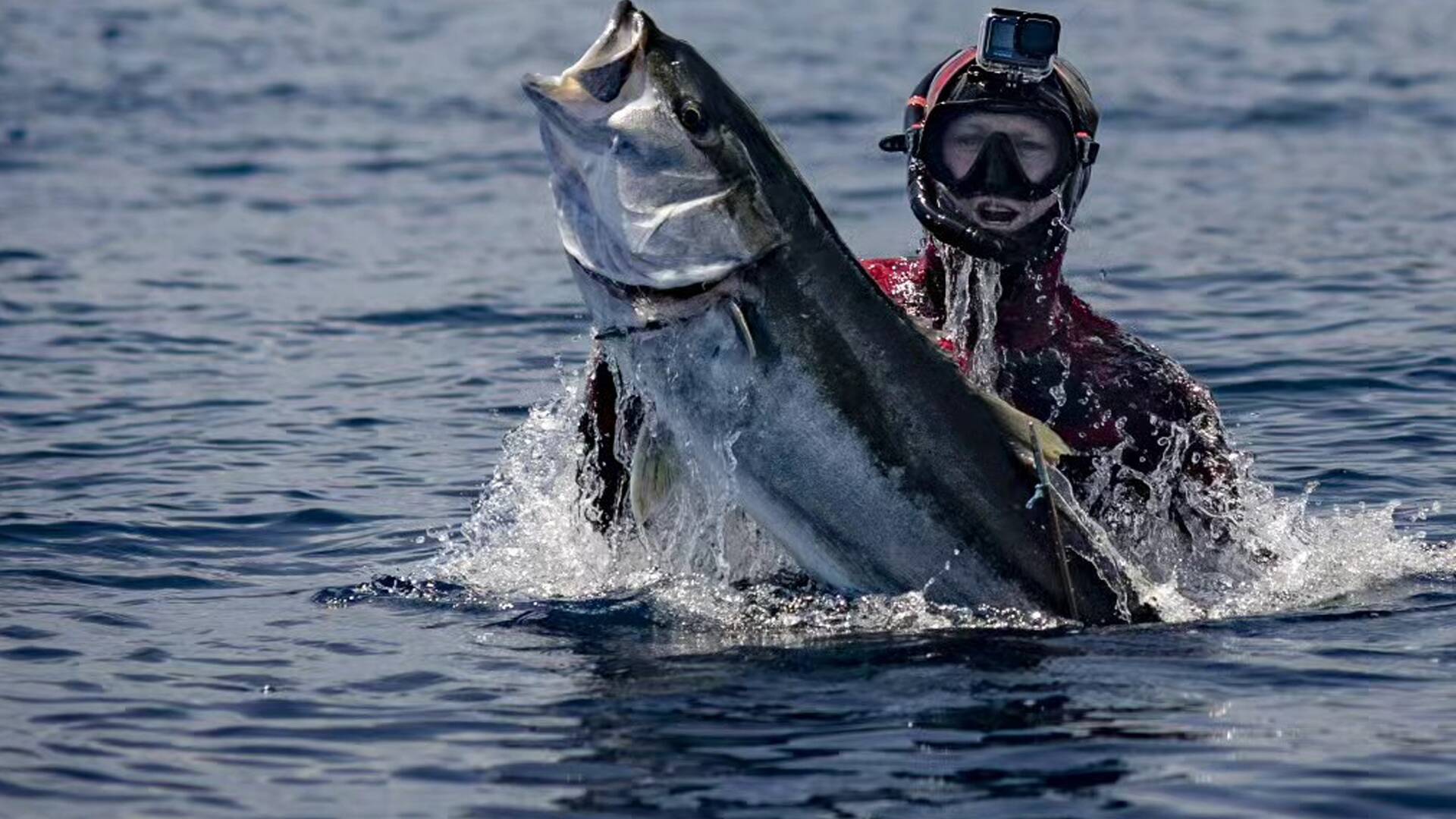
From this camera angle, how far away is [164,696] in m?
6.35

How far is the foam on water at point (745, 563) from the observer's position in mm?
6535

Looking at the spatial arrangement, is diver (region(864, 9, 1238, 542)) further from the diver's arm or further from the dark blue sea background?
the diver's arm

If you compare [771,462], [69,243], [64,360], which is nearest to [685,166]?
[771,462]

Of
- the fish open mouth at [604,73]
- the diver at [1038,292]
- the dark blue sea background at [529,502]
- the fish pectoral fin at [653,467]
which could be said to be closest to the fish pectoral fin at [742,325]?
the fish pectoral fin at [653,467]

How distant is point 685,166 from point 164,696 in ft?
6.35

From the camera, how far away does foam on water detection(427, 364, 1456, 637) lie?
21.4ft

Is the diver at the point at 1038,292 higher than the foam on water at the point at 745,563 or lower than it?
higher

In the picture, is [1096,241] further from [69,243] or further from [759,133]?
[759,133]

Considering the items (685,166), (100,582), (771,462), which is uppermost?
(685,166)

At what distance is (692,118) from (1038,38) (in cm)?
146

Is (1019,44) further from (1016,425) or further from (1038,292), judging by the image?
(1016,425)

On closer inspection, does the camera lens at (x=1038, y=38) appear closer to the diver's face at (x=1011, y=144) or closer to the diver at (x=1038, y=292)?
the diver at (x=1038, y=292)

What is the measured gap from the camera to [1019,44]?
6918mm

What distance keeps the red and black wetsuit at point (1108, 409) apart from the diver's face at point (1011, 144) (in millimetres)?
243
